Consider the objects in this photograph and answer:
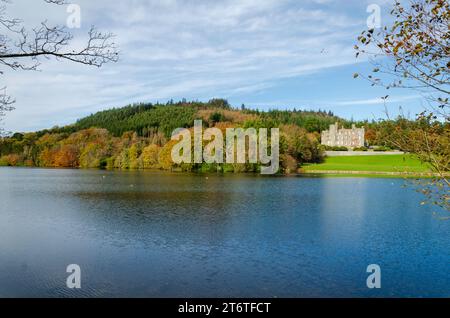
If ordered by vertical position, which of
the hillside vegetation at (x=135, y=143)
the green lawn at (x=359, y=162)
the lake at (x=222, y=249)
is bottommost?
the lake at (x=222, y=249)

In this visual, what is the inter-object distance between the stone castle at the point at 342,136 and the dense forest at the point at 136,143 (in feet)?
16.8

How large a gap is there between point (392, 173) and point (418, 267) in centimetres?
5362

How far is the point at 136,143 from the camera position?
89.9 metres

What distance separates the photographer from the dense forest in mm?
74750

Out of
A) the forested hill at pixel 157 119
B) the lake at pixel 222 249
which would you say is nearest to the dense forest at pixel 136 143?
the forested hill at pixel 157 119

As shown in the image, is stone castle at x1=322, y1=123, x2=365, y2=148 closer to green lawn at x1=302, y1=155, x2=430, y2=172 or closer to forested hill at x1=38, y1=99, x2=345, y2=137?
forested hill at x1=38, y1=99, x2=345, y2=137

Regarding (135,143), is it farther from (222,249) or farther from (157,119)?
(222,249)

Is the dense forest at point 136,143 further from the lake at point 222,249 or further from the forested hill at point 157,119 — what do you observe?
the lake at point 222,249

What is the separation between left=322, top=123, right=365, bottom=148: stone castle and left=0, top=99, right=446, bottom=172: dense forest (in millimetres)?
5110

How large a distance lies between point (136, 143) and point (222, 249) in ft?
259

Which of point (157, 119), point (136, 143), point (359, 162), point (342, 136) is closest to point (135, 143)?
point (136, 143)

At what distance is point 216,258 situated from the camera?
41.0ft

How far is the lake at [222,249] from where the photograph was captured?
32.7ft

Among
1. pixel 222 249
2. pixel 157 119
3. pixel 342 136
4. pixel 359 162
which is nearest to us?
pixel 222 249
